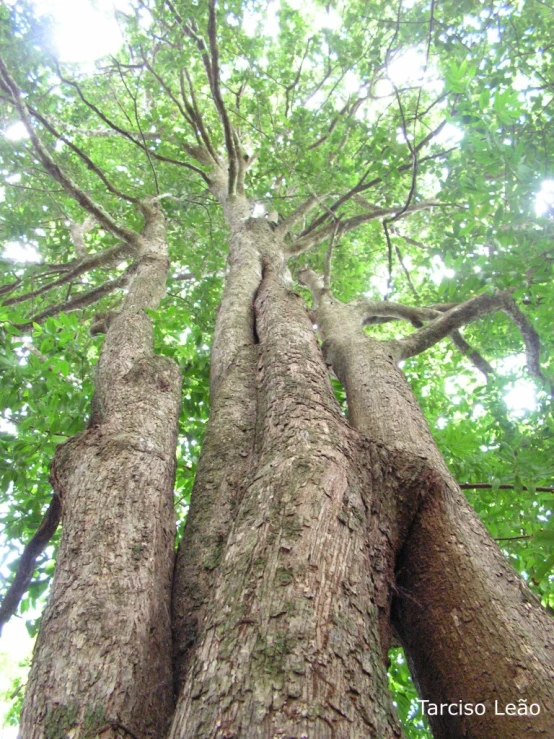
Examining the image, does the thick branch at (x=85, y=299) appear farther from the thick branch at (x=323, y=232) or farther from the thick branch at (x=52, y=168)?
the thick branch at (x=323, y=232)

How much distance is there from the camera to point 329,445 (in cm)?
180

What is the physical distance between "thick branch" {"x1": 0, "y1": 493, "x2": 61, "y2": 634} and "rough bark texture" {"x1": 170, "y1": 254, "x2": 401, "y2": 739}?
1.11 m

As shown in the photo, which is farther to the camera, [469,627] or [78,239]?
[78,239]

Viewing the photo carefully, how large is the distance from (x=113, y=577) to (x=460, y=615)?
117 centimetres

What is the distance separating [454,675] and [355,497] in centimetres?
63

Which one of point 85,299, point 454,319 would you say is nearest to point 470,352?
point 454,319

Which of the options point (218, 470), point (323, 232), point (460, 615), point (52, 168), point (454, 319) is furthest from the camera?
point (323, 232)

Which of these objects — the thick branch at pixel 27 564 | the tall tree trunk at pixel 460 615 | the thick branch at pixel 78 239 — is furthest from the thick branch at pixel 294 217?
the thick branch at pixel 27 564

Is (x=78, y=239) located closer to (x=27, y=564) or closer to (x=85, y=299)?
(x=85, y=299)

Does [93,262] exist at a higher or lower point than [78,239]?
lower

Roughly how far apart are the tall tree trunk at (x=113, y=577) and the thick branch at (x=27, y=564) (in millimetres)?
336

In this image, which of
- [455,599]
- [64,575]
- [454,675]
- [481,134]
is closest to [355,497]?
[455,599]

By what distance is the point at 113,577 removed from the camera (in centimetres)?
152

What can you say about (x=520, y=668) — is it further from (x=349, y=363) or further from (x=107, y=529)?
(x=349, y=363)
